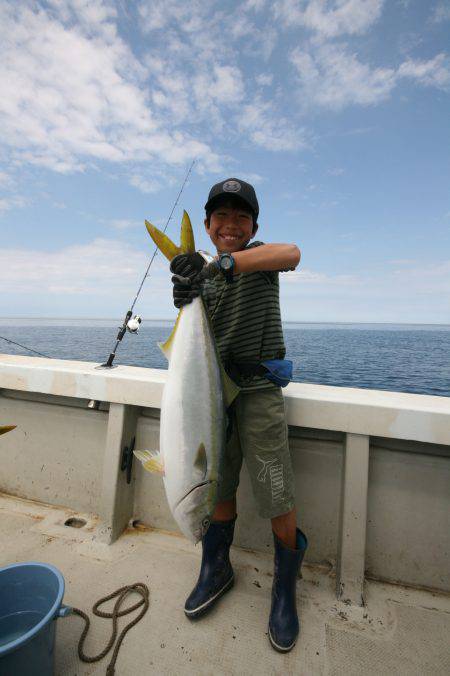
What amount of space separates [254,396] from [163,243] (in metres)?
1.03

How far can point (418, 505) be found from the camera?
233cm

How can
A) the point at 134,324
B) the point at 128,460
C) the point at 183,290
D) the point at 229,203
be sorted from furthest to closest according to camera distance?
the point at 134,324
the point at 128,460
the point at 229,203
the point at 183,290

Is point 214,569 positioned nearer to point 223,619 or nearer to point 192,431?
point 223,619

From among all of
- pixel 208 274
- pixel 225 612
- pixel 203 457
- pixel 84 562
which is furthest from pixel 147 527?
pixel 208 274

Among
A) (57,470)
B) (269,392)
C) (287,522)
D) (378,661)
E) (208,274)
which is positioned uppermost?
(208,274)

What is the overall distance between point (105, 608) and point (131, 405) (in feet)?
4.33

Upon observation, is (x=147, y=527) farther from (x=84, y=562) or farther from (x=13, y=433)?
(x=13, y=433)

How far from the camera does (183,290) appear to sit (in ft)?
5.93

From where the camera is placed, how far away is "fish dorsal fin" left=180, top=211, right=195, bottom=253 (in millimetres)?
1814

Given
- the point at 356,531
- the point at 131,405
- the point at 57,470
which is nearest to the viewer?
the point at 356,531

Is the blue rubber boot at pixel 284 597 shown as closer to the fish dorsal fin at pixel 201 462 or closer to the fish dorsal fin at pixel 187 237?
the fish dorsal fin at pixel 201 462

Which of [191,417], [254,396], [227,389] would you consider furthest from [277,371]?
[191,417]

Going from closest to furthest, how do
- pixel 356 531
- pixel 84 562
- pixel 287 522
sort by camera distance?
pixel 287 522 → pixel 356 531 → pixel 84 562

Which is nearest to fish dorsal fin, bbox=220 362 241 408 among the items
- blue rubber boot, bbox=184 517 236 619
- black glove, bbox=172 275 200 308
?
black glove, bbox=172 275 200 308
